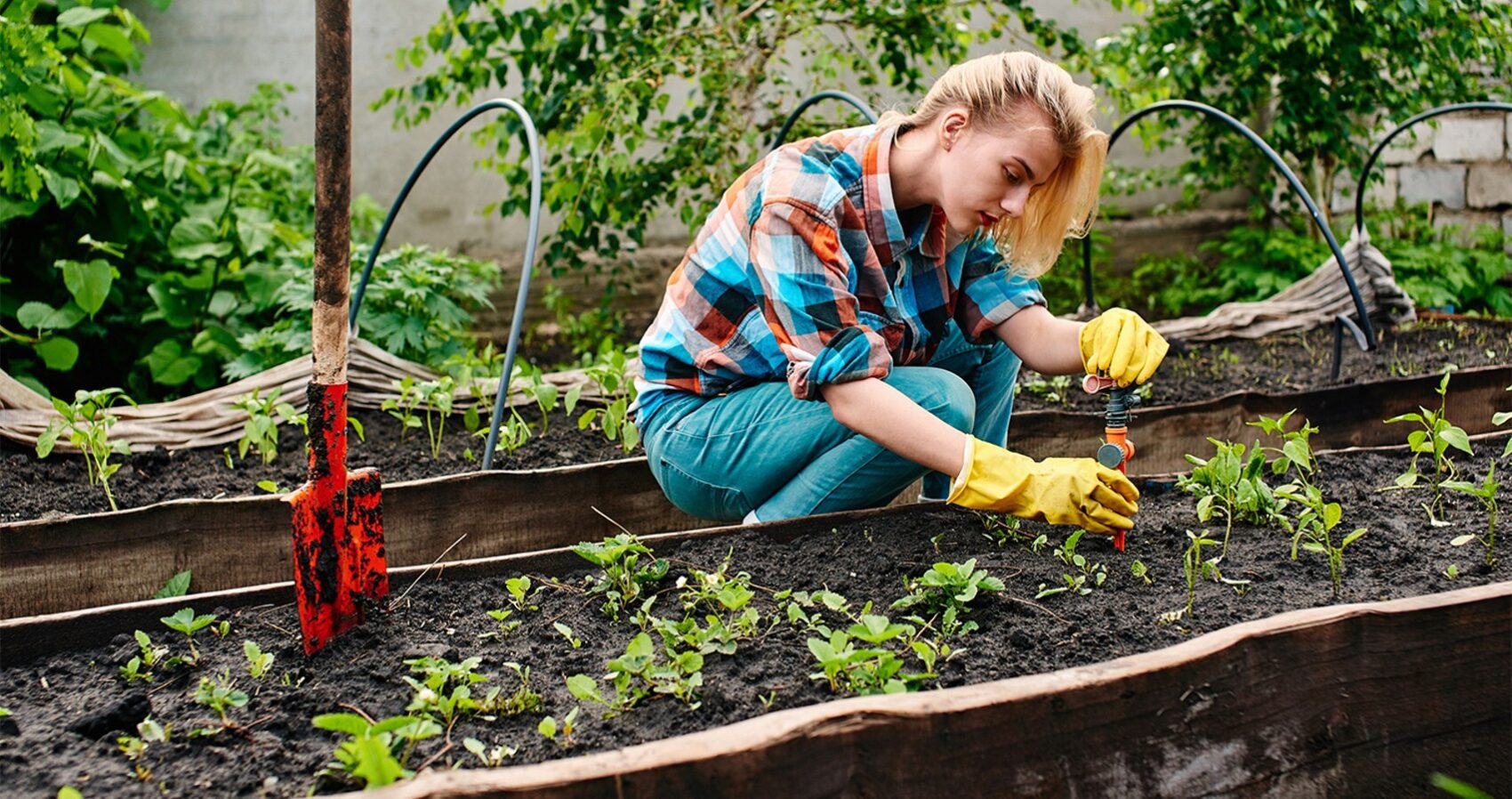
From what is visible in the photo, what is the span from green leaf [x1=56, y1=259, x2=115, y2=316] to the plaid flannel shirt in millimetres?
2027

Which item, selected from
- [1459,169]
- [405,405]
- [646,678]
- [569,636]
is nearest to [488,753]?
[646,678]

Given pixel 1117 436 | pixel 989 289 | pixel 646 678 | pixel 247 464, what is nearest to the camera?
pixel 646 678

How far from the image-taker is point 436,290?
398cm

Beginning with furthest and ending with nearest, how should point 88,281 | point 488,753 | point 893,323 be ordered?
point 88,281
point 893,323
point 488,753

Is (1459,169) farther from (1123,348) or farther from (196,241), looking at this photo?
(196,241)

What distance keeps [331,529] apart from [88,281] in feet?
7.63

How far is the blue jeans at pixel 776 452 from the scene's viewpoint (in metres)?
2.19

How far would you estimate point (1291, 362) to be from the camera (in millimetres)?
4148

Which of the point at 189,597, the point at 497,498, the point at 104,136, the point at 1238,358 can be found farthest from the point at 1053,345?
the point at 104,136

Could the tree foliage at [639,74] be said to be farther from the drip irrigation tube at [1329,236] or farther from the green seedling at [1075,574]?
the green seedling at [1075,574]

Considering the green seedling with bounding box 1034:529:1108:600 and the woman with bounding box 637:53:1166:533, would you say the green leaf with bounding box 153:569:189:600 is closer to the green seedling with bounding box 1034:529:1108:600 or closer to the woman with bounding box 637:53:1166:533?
the woman with bounding box 637:53:1166:533

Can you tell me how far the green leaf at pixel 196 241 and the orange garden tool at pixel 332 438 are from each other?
8.19ft

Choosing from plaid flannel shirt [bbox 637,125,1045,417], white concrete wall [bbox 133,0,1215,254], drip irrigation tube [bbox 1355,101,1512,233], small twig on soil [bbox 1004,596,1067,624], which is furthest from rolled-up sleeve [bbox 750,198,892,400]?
white concrete wall [bbox 133,0,1215,254]

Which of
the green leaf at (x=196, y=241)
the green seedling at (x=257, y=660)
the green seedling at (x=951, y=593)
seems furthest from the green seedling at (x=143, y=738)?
the green leaf at (x=196, y=241)
